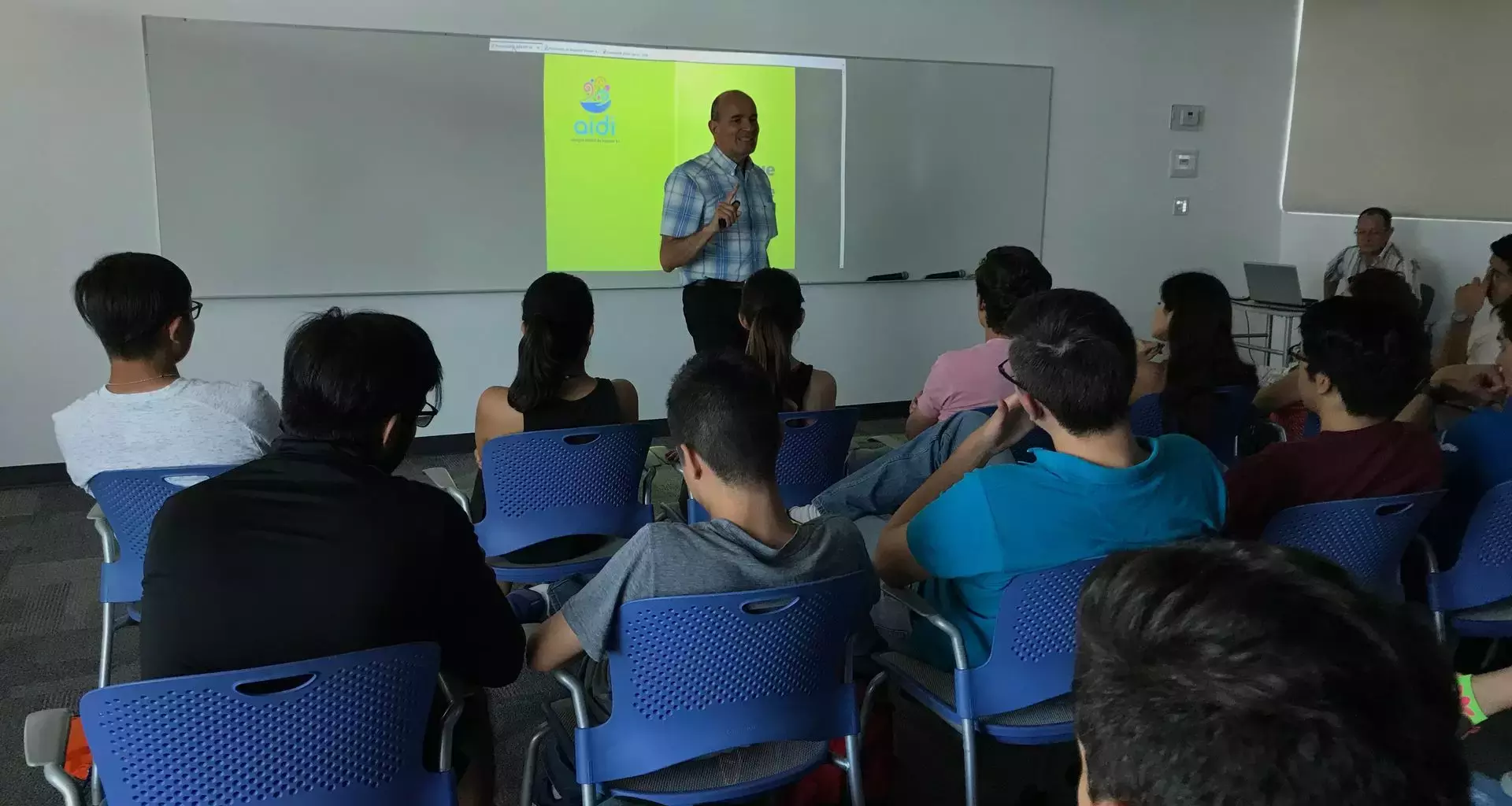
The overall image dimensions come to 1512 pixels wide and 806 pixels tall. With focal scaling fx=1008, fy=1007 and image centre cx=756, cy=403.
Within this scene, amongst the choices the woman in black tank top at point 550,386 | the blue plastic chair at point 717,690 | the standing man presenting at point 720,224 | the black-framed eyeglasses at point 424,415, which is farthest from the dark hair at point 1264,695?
the standing man presenting at point 720,224

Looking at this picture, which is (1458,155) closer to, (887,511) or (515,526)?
(887,511)

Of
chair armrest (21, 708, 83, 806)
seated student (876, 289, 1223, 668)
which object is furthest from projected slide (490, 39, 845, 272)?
chair armrest (21, 708, 83, 806)

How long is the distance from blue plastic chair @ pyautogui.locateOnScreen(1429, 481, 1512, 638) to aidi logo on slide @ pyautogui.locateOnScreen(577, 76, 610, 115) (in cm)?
438

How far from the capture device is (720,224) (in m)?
4.23

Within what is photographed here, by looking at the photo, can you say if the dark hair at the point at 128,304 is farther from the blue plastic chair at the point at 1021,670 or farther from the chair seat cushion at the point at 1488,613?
the chair seat cushion at the point at 1488,613

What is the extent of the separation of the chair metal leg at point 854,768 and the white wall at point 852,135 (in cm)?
418

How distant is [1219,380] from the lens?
325 centimetres

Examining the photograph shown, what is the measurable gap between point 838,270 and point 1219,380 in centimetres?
315

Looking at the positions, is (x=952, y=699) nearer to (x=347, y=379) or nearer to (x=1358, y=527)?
(x=1358, y=527)

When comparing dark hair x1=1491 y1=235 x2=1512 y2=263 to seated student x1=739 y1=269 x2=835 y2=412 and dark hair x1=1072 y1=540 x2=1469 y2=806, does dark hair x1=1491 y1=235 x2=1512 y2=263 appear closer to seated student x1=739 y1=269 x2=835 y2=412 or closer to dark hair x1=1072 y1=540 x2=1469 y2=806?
seated student x1=739 y1=269 x2=835 y2=412

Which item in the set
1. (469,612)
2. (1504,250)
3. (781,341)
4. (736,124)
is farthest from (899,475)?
(1504,250)

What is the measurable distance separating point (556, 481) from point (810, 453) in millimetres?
717

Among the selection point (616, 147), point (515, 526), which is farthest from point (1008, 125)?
point (515, 526)

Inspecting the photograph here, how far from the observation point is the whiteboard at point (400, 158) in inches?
188
